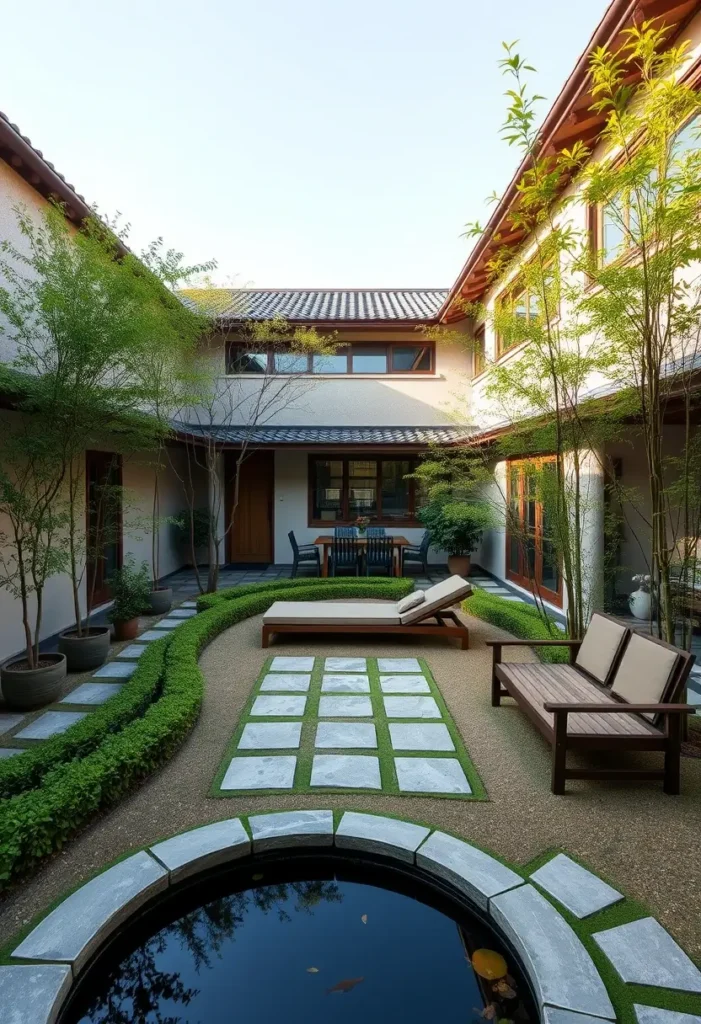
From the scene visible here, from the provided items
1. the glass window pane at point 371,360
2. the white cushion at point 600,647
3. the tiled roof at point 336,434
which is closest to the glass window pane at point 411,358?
the glass window pane at point 371,360

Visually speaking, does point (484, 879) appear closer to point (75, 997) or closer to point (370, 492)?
point (75, 997)

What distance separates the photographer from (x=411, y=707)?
15.2ft

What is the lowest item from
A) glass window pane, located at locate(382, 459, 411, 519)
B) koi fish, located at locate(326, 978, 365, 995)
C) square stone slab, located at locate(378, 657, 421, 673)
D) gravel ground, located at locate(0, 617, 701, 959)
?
koi fish, located at locate(326, 978, 365, 995)

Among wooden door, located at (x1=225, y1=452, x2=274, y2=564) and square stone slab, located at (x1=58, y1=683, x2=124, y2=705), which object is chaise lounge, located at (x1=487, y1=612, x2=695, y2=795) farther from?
wooden door, located at (x1=225, y1=452, x2=274, y2=564)

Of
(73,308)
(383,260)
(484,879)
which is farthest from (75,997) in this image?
(383,260)

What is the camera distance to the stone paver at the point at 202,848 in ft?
8.65

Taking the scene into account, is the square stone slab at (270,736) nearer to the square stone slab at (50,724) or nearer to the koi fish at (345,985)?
the square stone slab at (50,724)

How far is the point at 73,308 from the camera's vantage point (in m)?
4.58

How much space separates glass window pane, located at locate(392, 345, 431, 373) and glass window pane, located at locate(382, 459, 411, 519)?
7.53 feet

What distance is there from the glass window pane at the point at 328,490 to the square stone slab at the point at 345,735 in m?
8.53

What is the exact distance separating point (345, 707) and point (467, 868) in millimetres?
2089

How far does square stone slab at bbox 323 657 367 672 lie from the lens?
18.3ft

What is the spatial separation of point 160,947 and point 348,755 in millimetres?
1642

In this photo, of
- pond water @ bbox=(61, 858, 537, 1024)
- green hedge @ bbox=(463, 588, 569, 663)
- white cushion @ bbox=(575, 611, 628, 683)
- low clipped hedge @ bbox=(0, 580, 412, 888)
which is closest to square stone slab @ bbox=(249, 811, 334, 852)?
pond water @ bbox=(61, 858, 537, 1024)
